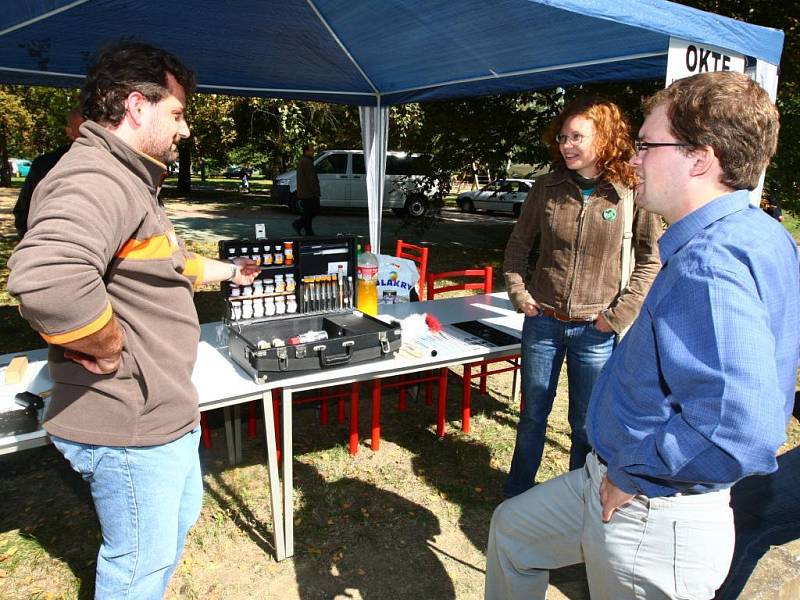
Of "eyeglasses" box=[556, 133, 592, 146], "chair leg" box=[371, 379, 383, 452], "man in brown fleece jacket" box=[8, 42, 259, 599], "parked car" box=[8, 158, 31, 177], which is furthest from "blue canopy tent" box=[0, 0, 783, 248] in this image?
"parked car" box=[8, 158, 31, 177]

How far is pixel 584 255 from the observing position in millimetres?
2373

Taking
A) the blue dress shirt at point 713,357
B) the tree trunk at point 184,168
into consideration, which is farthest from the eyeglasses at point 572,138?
the tree trunk at point 184,168

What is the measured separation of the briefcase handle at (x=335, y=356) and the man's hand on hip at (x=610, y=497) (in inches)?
54.7

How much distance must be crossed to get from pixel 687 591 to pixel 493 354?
5.92 feet

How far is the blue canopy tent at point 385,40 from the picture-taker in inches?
100

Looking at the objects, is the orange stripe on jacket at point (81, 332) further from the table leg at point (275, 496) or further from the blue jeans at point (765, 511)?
the blue jeans at point (765, 511)

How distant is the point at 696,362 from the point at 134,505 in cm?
139

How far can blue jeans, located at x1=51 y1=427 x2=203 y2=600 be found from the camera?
58.1 inches

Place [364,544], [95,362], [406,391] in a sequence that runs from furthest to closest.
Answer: [406,391]
[364,544]
[95,362]

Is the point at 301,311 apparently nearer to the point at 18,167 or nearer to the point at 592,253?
the point at 592,253

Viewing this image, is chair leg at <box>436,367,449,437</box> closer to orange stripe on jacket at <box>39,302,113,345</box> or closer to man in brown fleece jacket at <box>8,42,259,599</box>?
man in brown fleece jacket at <box>8,42,259,599</box>

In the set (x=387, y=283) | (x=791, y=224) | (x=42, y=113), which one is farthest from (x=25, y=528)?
(x=42, y=113)

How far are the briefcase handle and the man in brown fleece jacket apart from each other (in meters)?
0.88

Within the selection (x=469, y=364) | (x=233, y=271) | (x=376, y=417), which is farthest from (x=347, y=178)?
(x=233, y=271)
